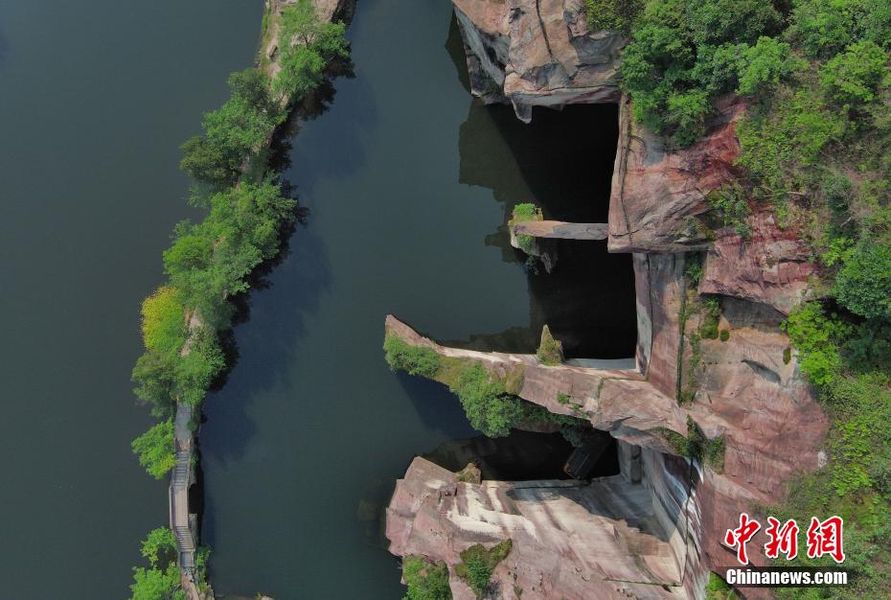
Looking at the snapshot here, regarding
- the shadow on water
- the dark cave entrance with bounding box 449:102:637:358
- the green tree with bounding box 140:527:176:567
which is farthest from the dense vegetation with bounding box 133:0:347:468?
the dark cave entrance with bounding box 449:102:637:358

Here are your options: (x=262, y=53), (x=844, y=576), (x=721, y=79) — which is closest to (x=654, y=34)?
(x=721, y=79)

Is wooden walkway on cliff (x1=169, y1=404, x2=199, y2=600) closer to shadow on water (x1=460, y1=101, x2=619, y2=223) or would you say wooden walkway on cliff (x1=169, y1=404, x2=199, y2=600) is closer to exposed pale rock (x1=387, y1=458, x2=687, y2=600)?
exposed pale rock (x1=387, y1=458, x2=687, y2=600)

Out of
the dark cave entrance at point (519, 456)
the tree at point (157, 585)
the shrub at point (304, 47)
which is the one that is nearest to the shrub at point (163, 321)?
the tree at point (157, 585)

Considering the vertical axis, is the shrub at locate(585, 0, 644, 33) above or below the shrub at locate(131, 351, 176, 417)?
above

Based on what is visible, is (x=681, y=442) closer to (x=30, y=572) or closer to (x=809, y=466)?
(x=809, y=466)

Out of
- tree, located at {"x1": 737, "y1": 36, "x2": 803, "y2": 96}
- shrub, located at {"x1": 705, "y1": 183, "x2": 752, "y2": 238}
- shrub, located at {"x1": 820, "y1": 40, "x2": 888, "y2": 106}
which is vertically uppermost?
tree, located at {"x1": 737, "y1": 36, "x2": 803, "y2": 96}

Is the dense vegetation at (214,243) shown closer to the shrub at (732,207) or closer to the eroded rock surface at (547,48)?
the eroded rock surface at (547,48)

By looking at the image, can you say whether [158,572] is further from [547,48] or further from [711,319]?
[547,48]
